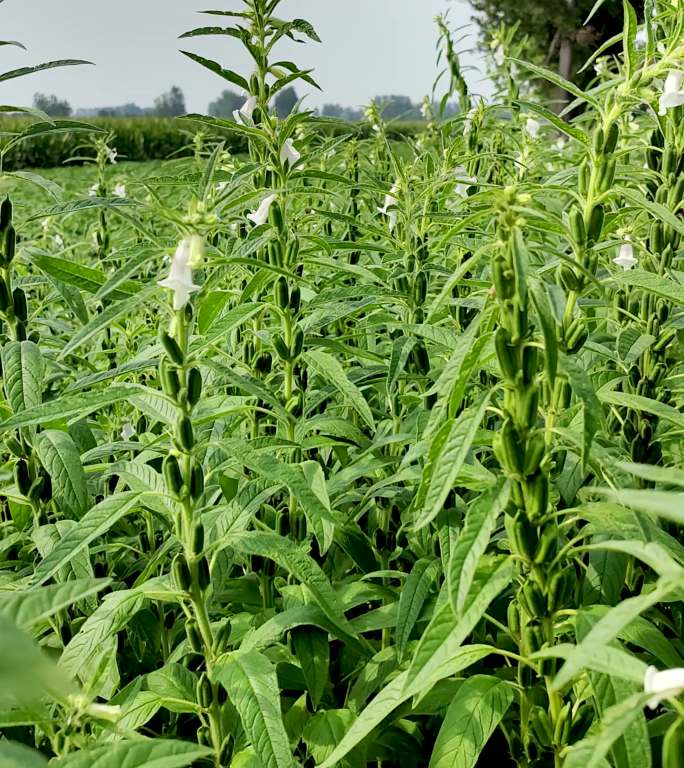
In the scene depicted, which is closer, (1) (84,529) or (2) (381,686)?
(1) (84,529)

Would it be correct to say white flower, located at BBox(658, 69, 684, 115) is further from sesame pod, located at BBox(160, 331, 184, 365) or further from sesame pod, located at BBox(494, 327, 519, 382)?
sesame pod, located at BBox(160, 331, 184, 365)

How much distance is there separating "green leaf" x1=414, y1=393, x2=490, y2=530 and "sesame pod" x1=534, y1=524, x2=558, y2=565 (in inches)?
9.7

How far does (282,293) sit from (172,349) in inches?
26.0

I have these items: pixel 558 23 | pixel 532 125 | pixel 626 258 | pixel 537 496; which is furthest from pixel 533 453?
pixel 558 23

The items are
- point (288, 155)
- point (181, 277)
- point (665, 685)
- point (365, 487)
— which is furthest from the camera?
point (365, 487)

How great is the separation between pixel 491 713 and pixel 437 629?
1.09 ft

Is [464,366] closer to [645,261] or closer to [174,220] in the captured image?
[174,220]

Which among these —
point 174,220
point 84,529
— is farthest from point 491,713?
point 174,220

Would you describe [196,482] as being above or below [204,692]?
above

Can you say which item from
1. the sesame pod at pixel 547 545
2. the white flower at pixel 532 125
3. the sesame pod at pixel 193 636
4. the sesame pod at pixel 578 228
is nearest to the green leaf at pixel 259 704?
the sesame pod at pixel 193 636

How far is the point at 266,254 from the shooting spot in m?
2.37

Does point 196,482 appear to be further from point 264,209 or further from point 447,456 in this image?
point 264,209

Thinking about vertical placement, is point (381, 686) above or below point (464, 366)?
below

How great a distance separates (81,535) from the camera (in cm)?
149
